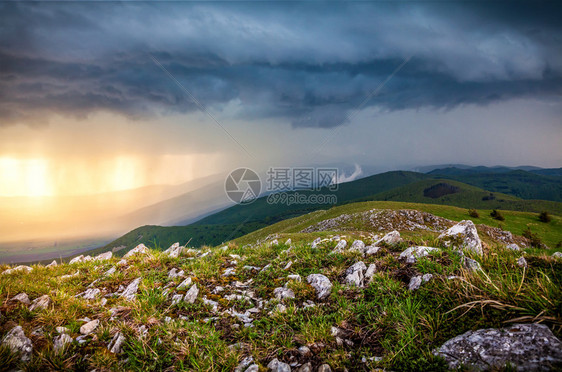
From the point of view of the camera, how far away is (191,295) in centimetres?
539

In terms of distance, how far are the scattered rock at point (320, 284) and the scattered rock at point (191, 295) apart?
255 cm

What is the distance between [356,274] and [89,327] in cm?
529

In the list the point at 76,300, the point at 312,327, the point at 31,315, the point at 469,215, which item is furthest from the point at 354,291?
the point at 469,215

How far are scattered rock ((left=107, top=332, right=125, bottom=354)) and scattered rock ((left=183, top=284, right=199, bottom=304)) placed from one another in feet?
4.39

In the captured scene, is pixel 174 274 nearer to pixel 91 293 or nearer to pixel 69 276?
pixel 91 293

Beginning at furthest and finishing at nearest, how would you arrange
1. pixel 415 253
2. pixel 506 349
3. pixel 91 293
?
1. pixel 91 293
2. pixel 415 253
3. pixel 506 349

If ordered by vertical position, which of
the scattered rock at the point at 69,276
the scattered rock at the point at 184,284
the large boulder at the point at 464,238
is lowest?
the scattered rock at the point at 69,276

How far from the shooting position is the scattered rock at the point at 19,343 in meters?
3.52

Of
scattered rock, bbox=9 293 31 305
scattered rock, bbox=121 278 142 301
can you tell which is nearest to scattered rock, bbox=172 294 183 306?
scattered rock, bbox=121 278 142 301

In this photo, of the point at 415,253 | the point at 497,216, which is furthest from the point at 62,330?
the point at 497,216

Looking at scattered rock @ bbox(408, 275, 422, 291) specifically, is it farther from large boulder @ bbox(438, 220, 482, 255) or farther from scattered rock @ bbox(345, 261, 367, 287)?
large boulder @ bbox(438, 220, 482, 255)

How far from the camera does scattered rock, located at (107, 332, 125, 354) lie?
393cm

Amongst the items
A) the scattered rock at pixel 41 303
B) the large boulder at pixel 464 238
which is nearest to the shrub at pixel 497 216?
the large boulder at pixel 464 238

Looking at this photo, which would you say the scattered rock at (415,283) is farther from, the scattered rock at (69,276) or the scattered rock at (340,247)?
the scattered rock at (69,276)
